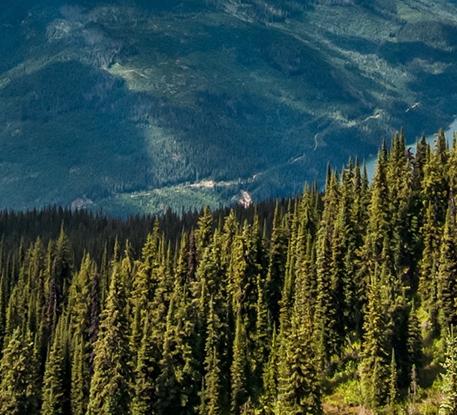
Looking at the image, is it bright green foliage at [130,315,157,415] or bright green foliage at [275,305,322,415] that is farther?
bright green foliage at [130,315,157,415]

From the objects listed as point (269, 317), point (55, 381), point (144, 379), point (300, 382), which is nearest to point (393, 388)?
point (300, 382)

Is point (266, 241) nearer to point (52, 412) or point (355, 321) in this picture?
point (355, 321)

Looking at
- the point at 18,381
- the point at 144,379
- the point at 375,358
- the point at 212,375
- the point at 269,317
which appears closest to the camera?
the point at 375,358

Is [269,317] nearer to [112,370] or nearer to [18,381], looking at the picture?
[112,370]

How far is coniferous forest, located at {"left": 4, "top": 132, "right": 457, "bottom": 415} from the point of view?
147500mm

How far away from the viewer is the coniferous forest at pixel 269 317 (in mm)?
147500

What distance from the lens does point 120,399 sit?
15275cm

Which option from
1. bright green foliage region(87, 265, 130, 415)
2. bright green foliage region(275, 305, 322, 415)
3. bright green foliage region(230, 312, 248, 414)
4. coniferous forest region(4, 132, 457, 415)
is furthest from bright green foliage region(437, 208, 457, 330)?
bright green foliage region(87, 265, 130, 415)

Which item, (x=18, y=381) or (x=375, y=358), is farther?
(x=18, y=381)

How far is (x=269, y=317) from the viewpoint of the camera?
17025cm

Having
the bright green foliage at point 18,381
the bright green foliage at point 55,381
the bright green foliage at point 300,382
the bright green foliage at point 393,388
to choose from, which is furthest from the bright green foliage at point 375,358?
the bright green foliage at point 18,381

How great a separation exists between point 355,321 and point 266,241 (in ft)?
92.7

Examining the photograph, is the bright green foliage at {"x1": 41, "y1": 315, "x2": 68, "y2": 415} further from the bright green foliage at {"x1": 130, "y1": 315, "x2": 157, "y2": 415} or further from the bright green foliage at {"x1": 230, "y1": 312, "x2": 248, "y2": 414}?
the bright green foliage at {"x1": 230, "y1": 312, "x2": 248, "y2": 414}

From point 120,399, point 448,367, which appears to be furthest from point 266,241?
point 448,367
